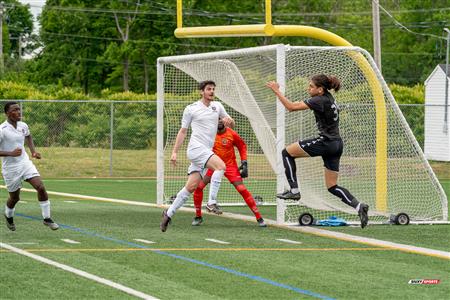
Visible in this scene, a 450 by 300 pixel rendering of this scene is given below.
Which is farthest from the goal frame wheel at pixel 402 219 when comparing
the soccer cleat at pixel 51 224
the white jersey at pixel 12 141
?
the white jersey at pixel 12 141

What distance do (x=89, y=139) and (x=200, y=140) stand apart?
18869 millimetres

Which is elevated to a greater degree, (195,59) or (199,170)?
(195,59)

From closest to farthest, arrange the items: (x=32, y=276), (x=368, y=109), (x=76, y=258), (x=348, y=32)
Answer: (x=32, y=276) → (x=76, y=258) → (x=368, y=109) → (x=348, y=32)

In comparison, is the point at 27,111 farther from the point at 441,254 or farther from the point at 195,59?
the point at 441,254

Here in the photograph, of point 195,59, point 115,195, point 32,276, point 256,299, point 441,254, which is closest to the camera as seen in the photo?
point 256,299

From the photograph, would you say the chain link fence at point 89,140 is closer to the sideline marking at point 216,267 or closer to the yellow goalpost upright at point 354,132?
the yellow goalpost upright at point 354,132

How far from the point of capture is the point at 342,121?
722 inches

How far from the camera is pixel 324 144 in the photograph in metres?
14.9

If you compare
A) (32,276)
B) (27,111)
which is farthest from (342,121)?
(27,111)

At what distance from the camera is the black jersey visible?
14805mm

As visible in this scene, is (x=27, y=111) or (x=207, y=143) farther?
(x=27, y=111)

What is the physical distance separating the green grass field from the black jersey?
1387 mm

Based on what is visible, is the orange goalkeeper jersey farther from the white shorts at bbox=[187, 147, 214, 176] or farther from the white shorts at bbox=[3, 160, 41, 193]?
the white shorts at bbox=[3, 160, 41, 193]

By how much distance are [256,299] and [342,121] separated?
8763 millimetres
